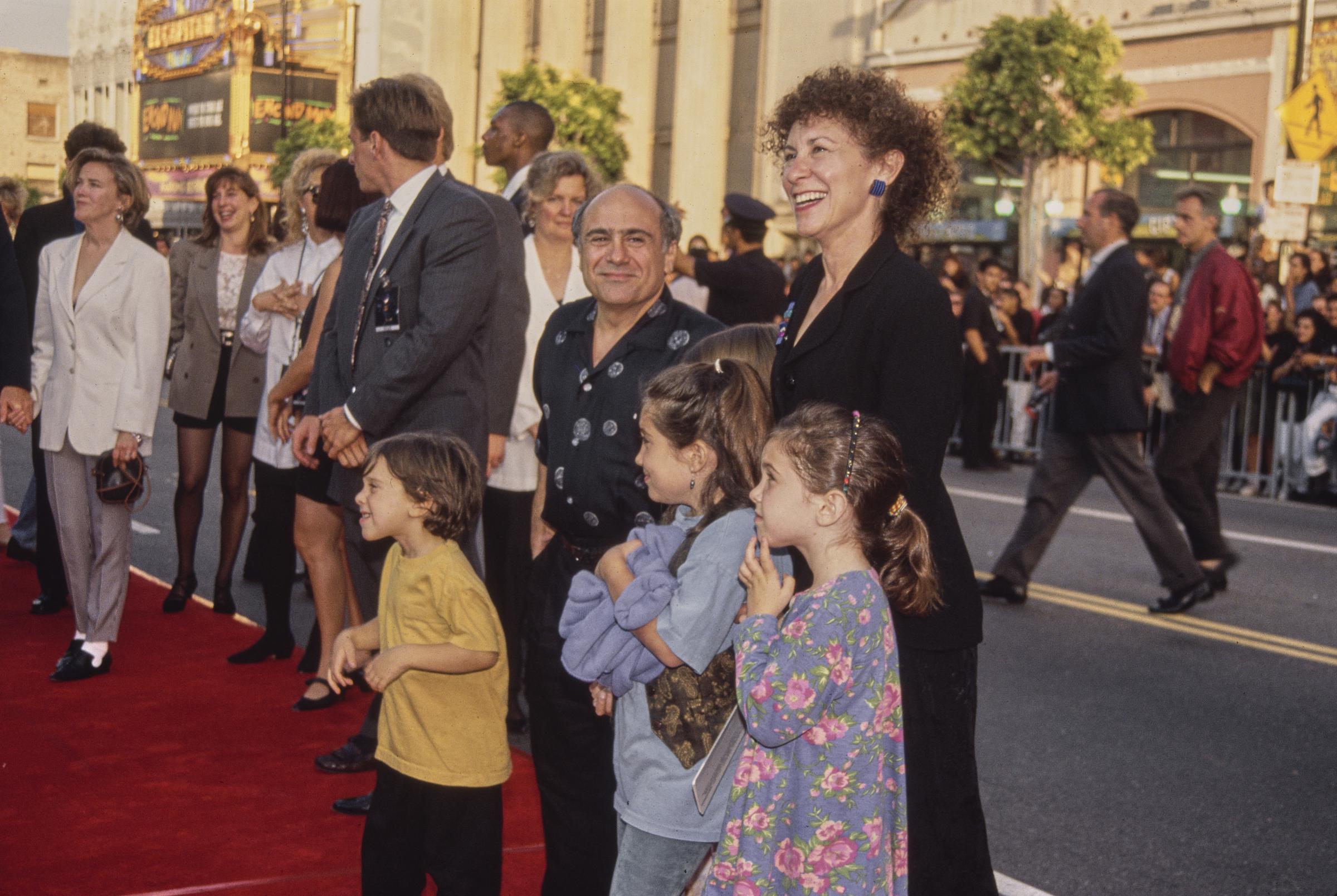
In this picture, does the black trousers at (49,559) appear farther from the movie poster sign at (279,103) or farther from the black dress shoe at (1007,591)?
the black dress shoe at (1007,591)

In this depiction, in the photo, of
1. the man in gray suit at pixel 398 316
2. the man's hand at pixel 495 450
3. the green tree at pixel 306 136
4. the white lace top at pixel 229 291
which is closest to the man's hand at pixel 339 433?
the man in gray suit at pixel 398 316

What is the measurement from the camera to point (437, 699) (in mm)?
3504

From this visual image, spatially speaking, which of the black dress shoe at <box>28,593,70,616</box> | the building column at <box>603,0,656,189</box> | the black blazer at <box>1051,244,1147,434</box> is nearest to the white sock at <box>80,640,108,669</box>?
the black dress shoe at <box>28,593,70,616</box>

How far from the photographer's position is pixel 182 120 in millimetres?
9648

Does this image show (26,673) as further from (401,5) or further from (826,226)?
(401,5)

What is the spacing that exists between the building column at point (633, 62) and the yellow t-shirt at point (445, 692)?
4136 cm

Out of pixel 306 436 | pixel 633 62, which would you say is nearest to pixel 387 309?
pixel 306 436

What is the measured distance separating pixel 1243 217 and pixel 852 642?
25.2 metres

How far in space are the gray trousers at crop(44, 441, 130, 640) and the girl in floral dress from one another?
377cm

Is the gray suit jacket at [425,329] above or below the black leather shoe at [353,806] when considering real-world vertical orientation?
above

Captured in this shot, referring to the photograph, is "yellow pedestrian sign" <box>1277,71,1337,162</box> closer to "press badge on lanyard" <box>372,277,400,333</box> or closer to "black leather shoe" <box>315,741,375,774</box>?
"press badge on lanyard" <box>372,277,400,333</box>

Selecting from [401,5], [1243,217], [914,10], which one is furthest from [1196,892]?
[914,10]

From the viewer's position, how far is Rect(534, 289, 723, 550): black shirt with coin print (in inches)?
142

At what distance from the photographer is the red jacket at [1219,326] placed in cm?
838
